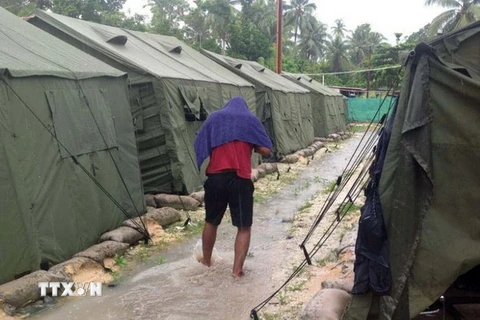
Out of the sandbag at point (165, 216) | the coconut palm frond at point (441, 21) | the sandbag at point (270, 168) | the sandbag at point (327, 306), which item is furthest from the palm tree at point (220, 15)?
the sandbag at point (327, 306)

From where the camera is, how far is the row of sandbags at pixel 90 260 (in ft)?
14.7

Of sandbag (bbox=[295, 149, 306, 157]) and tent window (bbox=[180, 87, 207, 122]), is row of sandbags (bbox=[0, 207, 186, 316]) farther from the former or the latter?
sandbag (bbox=[295, 149, 306, 157])

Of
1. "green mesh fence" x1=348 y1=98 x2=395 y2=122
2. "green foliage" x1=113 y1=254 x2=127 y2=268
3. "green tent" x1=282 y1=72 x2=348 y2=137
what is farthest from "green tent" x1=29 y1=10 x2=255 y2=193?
"green mesh fence" x1=348 y1=98 x2=395 y2=122

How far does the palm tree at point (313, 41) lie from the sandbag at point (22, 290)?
5473 centimetres

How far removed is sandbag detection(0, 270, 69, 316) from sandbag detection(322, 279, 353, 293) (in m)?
2.60

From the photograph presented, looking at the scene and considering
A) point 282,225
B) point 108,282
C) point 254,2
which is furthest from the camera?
point 254,2

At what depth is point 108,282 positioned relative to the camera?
538 centimetres

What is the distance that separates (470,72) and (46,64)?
464cm

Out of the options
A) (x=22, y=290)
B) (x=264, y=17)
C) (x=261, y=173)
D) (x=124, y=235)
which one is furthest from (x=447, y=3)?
(x=22, y=290)

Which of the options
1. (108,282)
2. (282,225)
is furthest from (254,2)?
(108,282)

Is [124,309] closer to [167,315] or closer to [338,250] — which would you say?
[167,315]

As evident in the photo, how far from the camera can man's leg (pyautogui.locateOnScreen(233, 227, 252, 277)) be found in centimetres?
527

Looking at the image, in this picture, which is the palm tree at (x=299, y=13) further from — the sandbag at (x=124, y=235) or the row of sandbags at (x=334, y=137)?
the sandbag at (x=124, y=235)

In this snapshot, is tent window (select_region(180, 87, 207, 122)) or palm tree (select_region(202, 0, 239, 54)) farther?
palm tree (select_region(202, 0, 239, 54))
